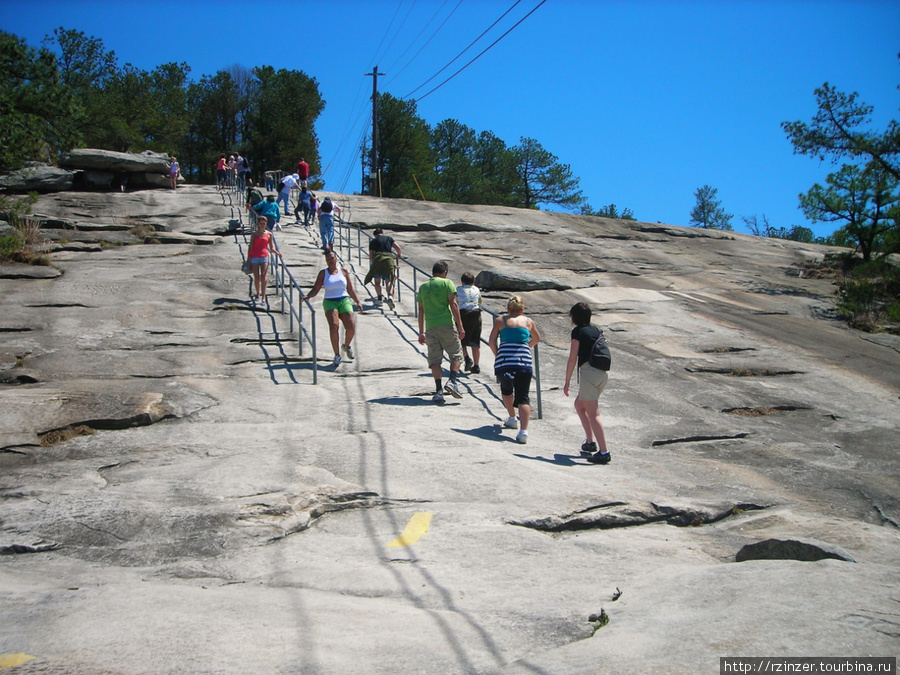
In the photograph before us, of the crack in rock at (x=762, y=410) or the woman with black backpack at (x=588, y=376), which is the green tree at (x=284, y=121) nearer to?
the crack in rock at (x=762, y=410)

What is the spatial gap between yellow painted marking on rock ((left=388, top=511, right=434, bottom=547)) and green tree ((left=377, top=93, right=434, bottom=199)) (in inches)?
1736

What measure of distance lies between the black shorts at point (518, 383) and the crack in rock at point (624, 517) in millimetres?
2029

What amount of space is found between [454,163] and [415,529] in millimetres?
48534

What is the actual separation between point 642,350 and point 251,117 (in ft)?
135

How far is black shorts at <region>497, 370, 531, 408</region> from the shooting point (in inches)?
301

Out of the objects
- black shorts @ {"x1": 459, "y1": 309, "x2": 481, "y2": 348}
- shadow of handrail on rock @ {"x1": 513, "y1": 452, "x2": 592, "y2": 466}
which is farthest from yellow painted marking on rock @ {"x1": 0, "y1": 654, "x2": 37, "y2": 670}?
black shorts @ {"x1": 459, "y1": 309, "x2": 481, "y2": 348}

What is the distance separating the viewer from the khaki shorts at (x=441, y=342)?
349 inches

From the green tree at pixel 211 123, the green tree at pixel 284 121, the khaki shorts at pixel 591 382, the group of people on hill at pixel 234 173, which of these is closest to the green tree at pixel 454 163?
the green tree at pixel 284 121

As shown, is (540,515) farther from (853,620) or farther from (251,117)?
(251,117)

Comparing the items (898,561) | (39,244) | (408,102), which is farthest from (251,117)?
(898,561)

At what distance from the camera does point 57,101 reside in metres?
24.4

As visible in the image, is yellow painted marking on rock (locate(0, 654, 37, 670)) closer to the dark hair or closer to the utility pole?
the dark hair

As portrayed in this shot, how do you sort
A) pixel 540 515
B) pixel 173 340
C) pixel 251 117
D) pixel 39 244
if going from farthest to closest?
pixel 251 117
pixel 39 244
pixel 173 340
pixel 540 515

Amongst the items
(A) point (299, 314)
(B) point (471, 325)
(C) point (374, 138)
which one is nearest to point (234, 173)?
(C) point (374, 138)
